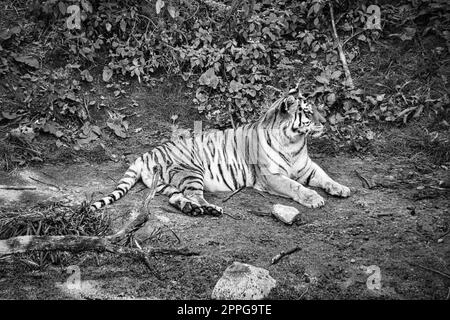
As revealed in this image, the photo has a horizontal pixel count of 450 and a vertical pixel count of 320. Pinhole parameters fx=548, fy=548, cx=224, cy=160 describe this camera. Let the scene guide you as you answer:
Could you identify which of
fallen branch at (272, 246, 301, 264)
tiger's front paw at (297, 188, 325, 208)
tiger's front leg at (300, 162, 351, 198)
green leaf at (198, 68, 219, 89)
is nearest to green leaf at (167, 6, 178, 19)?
green leaf at (198, 68, 219, 89)

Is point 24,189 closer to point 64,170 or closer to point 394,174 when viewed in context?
point 64,170

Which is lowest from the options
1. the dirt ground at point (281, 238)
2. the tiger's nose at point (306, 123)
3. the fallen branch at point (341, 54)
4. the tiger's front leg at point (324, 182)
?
the dirt ground at point (281, 238)

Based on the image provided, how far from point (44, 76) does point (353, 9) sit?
4369mm

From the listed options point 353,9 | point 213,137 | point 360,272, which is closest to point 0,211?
point 213,137

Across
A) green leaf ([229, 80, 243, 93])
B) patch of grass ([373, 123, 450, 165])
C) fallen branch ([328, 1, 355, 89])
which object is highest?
fallen branch ([328, 1, 355, 89])

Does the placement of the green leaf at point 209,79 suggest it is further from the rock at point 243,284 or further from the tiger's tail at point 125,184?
the rock at point 243,284

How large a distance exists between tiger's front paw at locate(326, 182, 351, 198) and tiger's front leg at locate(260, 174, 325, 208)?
0.22 metres

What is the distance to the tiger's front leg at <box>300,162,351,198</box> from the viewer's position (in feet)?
18.6

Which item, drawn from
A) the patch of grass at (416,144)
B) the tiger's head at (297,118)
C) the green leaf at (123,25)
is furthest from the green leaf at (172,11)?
the patch of grass at (416,144)

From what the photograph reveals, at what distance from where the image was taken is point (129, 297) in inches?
157

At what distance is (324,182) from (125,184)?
2.11 meters

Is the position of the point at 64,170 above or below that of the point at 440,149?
below

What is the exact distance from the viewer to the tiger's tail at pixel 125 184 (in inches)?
209

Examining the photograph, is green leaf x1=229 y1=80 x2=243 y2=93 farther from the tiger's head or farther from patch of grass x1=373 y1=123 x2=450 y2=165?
patch of grass x1=373 y1=123 x2=450 y2=165
